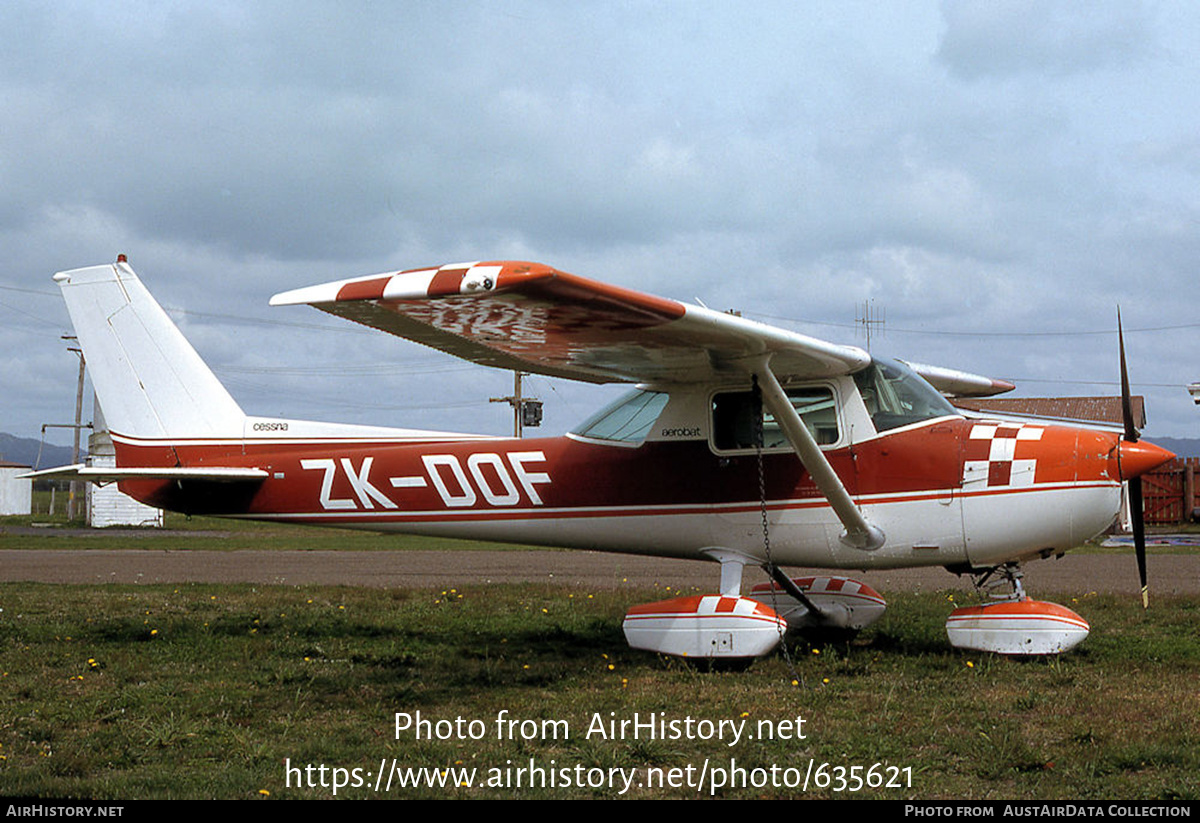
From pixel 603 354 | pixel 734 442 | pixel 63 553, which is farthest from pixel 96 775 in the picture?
pixel 63 553

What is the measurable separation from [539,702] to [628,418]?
3224 millimetres

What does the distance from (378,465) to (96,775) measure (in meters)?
4.85

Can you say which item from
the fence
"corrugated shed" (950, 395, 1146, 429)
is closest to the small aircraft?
"corrugated shed" (950, 395, 1146, 429)

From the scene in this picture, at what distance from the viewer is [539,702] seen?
654cm

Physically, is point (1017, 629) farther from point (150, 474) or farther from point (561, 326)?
point (150, 474)

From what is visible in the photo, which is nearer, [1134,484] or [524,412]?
[1134,484]

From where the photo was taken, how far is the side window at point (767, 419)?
8.47 m

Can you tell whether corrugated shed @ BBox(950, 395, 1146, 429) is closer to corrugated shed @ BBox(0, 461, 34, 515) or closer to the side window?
the side window

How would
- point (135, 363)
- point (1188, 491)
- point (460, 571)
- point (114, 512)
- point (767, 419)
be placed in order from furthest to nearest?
1. point (114, 512)
2. point (1188, 491)
3. point (460, 571)
4. point (135, 363)
5. point (767, 419)

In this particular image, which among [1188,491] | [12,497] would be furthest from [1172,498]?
[12,497]

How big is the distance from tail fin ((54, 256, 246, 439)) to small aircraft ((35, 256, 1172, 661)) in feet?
0.07

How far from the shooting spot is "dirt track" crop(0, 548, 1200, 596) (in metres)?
15.1

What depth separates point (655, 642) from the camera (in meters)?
7.98

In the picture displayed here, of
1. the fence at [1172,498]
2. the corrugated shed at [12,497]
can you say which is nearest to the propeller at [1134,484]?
the fence at [1172,498]
